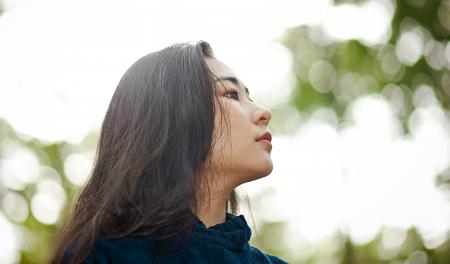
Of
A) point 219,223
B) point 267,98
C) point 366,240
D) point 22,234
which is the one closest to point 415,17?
point 267,98

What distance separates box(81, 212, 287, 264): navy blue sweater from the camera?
2.28m

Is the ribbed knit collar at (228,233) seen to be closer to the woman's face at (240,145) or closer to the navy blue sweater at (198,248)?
the navy blue sweater at (198,248)

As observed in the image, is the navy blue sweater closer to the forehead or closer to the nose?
the nose

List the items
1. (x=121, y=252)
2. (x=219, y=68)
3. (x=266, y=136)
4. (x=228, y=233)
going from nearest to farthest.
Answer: (x=121, y=252) → (x=228, y=233) → (x=266, y=136) → (x=219, y=68)

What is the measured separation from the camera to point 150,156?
8.02 ft

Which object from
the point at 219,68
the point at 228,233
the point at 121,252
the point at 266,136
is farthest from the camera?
the point at 219,68

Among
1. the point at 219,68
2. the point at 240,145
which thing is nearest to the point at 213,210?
the point at 240,145

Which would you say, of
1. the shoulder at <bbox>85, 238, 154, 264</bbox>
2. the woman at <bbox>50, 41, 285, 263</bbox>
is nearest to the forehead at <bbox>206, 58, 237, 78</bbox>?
the woman at <bbox>50, 41, 285, 263</bbox>

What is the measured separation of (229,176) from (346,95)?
9.26m

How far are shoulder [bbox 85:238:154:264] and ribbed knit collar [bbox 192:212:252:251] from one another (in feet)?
0.58

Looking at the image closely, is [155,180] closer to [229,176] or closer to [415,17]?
[229,176]

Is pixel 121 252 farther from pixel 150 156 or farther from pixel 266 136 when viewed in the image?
pixel 266 136

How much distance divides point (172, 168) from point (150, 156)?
0.09 metres

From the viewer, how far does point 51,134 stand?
12.2 metres
